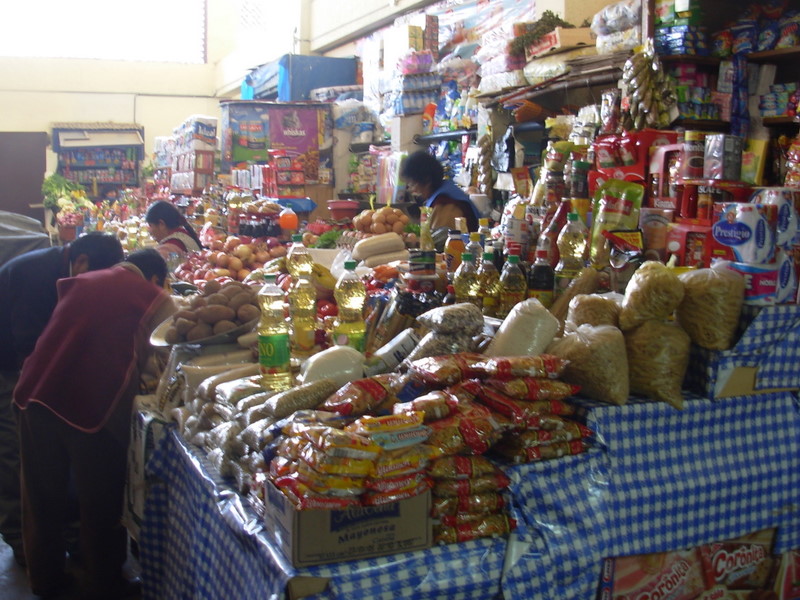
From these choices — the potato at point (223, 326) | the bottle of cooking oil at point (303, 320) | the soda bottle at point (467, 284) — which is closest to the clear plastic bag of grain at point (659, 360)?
the soda bottle at point (467, 284)

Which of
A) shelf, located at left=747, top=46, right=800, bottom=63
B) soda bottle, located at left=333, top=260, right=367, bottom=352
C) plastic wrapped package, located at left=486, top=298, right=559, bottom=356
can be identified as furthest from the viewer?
shelf, located at left=747, top=46, right=800, bottom=63

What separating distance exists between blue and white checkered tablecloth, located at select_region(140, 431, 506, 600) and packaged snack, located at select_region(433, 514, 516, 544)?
0.02 metres

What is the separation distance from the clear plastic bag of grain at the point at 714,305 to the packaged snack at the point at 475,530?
2.63 ft

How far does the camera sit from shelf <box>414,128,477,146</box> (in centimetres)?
657

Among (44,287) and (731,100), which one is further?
(731,100)

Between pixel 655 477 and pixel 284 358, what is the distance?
3.87ft

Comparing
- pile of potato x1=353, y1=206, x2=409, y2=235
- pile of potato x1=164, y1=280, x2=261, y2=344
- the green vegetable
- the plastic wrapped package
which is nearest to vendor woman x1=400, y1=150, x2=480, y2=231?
pile of potato x1=353, y1=206, x2=409, y2=235

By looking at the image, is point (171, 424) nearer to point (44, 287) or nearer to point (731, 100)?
point (44, 287)

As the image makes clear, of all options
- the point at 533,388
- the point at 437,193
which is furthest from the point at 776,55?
the point at 533,388

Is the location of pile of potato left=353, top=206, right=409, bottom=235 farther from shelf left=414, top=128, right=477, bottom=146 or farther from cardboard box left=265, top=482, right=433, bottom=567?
cardboard box left=265, top=482, right=433, bottom=567

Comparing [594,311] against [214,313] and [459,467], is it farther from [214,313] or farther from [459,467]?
[214,313]

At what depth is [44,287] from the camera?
3.44 m

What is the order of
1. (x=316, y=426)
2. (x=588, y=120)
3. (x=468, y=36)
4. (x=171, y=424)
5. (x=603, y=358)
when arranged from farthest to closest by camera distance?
(x=468, y=36) < (x=588, y=120) < (x=171, y=424) < (x=603, y=358) < (x=316, y=426)

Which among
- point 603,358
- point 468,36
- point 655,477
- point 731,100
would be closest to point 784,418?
point 655,477
